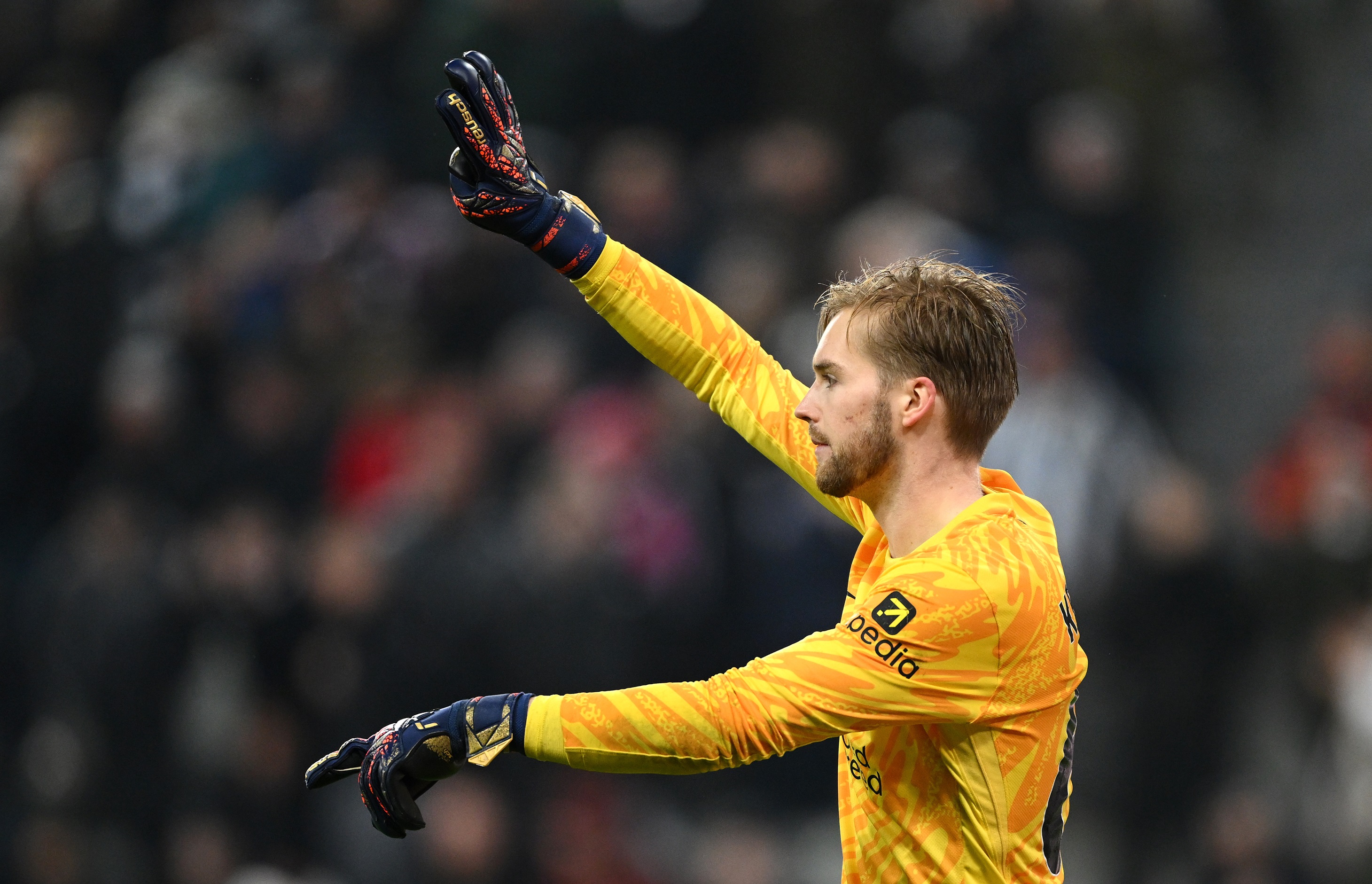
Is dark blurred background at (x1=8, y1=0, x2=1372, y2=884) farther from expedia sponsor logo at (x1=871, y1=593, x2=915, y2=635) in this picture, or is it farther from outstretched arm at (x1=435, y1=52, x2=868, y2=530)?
expedia sponsor logo at (x1=871, y1=593, x2=915, y2=635)

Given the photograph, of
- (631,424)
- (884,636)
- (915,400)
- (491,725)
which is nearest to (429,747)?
(491,725)

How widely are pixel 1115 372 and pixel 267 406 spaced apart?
13.0 feet

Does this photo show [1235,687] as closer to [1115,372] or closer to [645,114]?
[1115,372]

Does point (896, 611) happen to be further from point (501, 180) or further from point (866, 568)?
point (501, 180)

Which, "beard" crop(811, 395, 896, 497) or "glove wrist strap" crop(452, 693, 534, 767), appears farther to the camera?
"beard" crop(811, 395, 896, 497)

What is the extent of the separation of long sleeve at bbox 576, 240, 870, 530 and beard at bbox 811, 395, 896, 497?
0.39 m

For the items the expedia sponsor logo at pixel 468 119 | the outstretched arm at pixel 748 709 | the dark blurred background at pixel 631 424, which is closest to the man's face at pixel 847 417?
the outstretched arm at pixel 748 709

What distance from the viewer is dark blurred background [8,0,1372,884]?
6199 millimetres

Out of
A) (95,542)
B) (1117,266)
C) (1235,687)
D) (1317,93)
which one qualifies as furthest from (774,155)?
(95,542)

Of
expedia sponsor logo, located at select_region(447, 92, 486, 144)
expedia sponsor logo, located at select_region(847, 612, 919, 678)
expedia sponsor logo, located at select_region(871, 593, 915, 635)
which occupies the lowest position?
expedia sponsor logo, located at select_region(847, 612, 919, 678)

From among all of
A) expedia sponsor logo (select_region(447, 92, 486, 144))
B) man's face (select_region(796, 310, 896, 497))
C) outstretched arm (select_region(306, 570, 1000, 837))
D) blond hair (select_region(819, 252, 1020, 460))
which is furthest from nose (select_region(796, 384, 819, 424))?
expedia sponsor logo (select_region(447, 92, 486, 144))

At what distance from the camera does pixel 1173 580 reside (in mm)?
6070

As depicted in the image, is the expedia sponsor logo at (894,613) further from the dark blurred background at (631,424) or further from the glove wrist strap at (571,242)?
the dark blurred background at (631,424)

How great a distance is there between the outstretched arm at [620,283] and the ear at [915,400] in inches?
16.0
